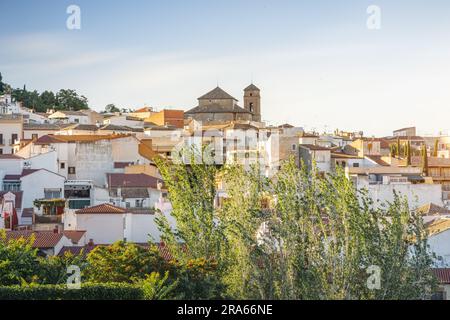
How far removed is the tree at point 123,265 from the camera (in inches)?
523

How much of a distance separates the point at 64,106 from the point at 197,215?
1879 inches

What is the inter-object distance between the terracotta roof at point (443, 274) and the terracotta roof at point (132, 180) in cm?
1461

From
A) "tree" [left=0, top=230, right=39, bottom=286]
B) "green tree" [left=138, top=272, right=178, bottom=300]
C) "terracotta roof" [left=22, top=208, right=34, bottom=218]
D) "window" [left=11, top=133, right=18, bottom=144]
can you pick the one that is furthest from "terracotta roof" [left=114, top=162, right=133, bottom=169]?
"green tree" [left=138, top=272, right=178, bottom=300]

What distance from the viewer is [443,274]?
16188 mm

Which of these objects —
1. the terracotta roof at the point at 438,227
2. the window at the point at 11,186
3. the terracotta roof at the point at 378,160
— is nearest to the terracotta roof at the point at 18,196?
the window at the point at 11,186

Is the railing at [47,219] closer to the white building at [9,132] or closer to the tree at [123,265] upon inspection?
the tree at [123,265]

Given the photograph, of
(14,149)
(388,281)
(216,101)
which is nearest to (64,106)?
(216,101)

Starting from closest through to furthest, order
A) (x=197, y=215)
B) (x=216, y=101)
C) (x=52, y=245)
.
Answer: (x=197, y=215)
(x=52, y=245)
(x=216, y=101)

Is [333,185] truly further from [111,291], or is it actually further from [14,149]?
[14,149]

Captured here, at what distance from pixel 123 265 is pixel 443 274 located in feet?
22.9

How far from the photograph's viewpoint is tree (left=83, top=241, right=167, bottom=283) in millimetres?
13281

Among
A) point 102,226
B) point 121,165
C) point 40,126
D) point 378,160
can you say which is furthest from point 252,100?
point 102,226

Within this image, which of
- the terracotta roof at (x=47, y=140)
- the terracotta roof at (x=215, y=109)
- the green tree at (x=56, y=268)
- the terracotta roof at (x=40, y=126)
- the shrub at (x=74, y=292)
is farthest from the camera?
the terracotta roof at (x=215, y=109)
